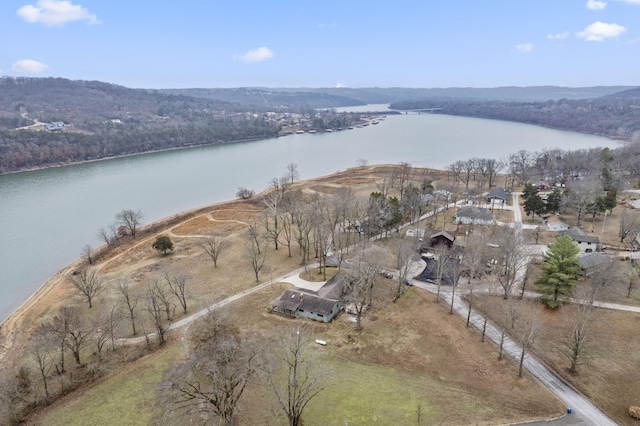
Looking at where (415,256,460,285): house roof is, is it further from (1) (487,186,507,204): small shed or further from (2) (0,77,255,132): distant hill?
(2) (0,77,255,132): distant hill

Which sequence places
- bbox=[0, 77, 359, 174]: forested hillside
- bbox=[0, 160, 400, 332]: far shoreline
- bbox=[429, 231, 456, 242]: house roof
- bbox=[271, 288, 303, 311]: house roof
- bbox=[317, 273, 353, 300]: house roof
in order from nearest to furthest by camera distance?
bbox=[271, 288, 303, 311]: house roof
bbox=[317, 273, 353, 300]: house roof
bbox=[0, 160, 400, 332]: far shoreline
bbox=[429, 231, 456, 242]: house roof
bbox=[0, 77, 359, 174]: forested hillside

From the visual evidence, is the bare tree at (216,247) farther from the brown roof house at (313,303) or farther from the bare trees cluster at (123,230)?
the brown roof house at (313,303)

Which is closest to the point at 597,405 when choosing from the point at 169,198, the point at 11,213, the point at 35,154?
the point at 169,198

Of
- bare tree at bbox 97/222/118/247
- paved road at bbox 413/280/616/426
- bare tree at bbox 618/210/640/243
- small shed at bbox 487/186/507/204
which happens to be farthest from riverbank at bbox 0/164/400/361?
bare tree at bbox 618/210/640/243

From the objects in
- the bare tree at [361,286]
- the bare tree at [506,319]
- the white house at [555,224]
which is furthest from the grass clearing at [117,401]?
the white house at [555,224]

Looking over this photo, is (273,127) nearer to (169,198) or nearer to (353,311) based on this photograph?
(169,198)

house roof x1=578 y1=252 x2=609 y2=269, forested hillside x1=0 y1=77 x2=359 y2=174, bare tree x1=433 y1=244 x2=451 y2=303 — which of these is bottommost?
bare tree x1=433 y1=244 x2=451 y2=303
